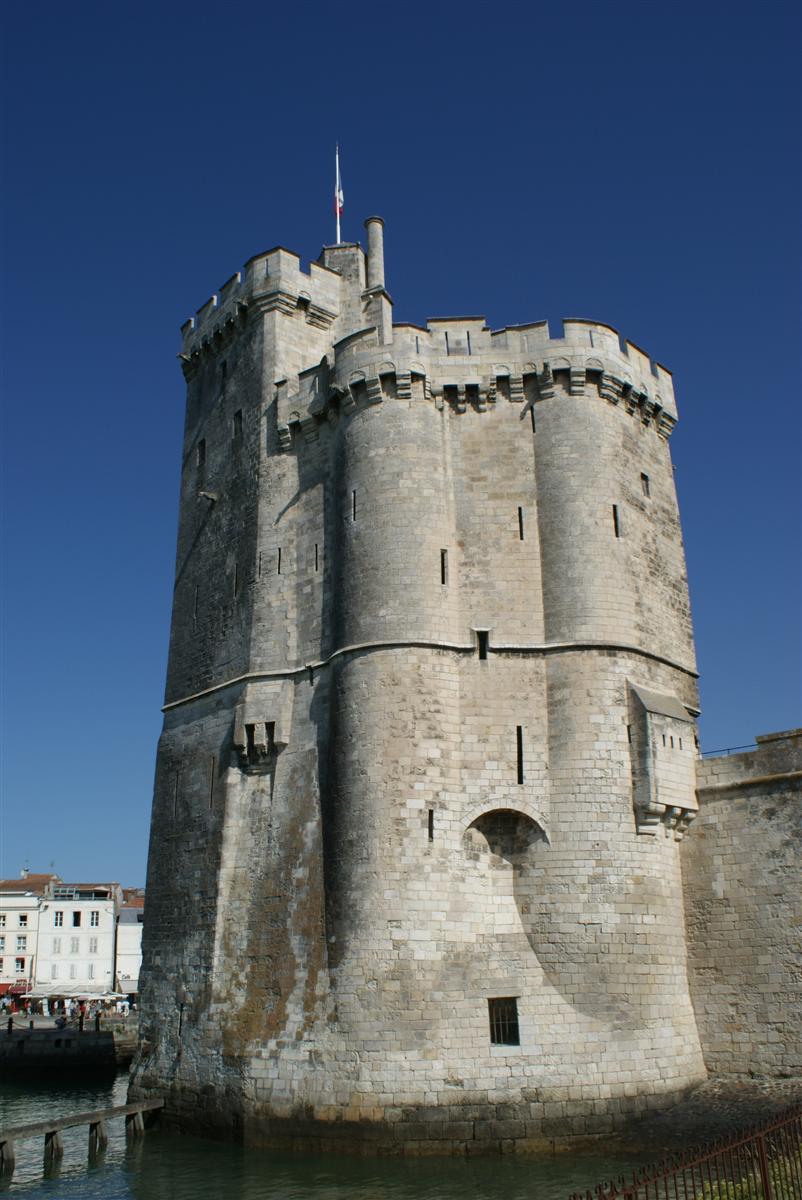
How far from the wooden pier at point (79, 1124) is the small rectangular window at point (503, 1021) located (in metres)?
7.78

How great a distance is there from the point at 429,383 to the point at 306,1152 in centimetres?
1474

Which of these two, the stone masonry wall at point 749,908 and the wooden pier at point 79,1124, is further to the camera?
the wooden pier at point 79,1124

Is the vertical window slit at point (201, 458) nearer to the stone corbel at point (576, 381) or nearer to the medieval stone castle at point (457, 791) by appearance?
the medieval stone castle at point (457, 791)

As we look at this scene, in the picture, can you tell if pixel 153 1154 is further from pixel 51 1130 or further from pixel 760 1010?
pixel 760 1010

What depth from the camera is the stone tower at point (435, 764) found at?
18344mm

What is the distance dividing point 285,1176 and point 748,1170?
26.7 ft

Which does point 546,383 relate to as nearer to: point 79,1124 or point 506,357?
point 506,357

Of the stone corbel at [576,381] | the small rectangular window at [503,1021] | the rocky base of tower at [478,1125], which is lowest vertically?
the rocky base of tower at [478,1125]

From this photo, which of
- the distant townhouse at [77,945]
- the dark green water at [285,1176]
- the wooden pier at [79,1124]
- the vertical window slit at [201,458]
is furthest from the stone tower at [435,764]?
the distant townhouse at [77,945]

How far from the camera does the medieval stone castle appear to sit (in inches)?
723

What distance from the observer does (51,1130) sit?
2008cm

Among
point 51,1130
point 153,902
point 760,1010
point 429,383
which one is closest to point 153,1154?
point 51,1130

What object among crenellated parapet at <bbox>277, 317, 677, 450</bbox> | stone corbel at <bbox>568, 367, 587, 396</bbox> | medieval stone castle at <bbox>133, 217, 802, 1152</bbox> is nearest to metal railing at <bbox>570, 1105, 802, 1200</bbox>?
medieval stone castle at <bbox>133, 217, 802, 1152</bbox>

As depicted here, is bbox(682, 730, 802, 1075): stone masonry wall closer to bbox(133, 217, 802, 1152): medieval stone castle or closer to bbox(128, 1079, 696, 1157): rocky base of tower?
bbox(133, 217, 802, 1152): medieval stone castle
